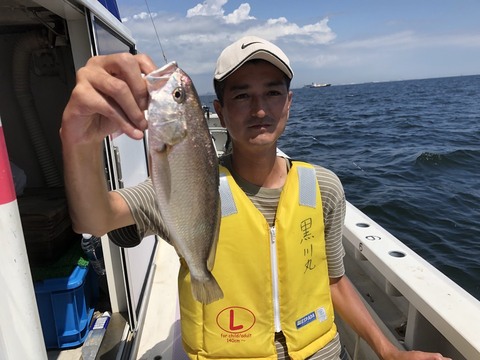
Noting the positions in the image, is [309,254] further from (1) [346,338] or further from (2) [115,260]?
(2) [115,260]

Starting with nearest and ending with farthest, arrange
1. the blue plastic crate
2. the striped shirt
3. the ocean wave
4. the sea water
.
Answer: the striped shirt
the blue plastic crate
the sea water
the ocean wave

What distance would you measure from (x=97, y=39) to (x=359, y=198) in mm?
6674

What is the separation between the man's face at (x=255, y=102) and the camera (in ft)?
6.03

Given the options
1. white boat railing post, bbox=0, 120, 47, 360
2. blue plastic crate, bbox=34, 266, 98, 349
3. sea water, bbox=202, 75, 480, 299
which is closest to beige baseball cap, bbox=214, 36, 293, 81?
white boat railing post, bbox=0, 120, 47, 360

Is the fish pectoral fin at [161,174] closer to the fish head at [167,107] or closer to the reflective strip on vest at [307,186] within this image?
the fish head at [167,107]

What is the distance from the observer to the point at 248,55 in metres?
1.76

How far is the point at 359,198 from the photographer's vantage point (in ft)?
26.2

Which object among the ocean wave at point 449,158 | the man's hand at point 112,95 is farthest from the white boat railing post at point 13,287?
the ocean wave at point 449,158

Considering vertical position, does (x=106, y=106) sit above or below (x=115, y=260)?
above

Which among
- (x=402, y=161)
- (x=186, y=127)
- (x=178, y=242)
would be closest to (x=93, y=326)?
(x=178, y=242)

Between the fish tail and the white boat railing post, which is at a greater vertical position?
the white boat railing post

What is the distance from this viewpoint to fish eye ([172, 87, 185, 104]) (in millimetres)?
1239

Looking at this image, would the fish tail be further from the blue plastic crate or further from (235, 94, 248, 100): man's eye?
the blue plastic crate

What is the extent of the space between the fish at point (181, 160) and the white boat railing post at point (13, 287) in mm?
414
